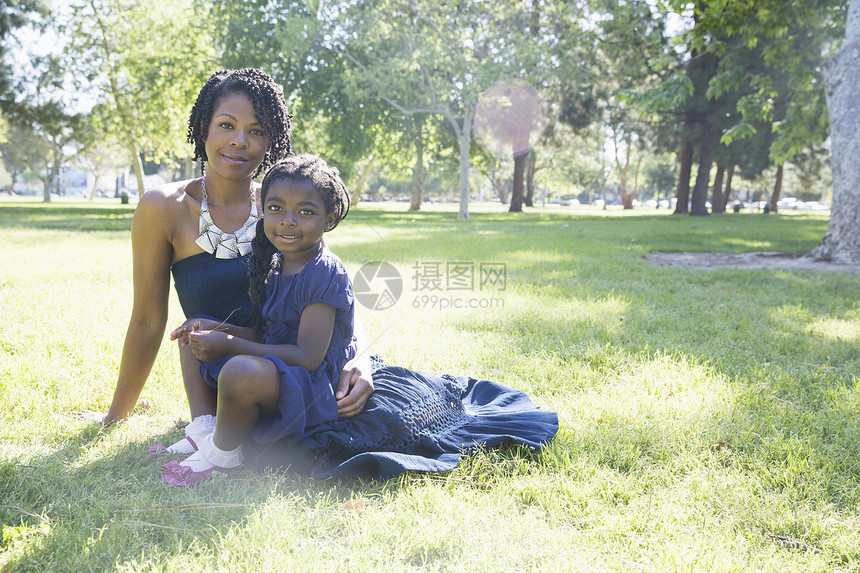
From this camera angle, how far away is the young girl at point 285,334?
7.14 ft

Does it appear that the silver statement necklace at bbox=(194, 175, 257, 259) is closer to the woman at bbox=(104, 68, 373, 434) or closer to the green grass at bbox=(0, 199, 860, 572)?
the woman at bbox=(104, 68, 373, 434)

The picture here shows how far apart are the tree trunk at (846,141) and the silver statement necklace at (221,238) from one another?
9.11 metres

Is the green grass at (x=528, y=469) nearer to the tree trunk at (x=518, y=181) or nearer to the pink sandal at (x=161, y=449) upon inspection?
the pink sandal at (x=161, y=449)

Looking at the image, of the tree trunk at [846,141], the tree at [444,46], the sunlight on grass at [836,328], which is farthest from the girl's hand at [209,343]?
the tree at [444,46]

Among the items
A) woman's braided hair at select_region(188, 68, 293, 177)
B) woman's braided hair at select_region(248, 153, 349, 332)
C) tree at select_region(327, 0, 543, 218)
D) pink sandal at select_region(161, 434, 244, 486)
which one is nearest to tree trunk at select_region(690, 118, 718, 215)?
tree at select_region(327, 0, 543, 218)

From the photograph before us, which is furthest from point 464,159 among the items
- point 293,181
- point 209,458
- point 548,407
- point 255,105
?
point 209,458

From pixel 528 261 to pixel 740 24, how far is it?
5.37 metres

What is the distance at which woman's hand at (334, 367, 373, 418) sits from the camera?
8.01 ft

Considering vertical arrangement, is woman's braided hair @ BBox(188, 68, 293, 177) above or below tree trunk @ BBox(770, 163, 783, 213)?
below

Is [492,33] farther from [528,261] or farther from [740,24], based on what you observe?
[528,261]

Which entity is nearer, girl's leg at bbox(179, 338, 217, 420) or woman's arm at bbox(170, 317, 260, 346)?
woman's arm at bbox(170, 317, 260, 346)

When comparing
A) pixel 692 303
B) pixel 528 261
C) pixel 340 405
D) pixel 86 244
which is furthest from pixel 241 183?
pixel 86 244

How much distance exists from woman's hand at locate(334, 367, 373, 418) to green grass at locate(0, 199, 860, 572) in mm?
301

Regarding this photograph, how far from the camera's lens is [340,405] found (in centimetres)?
244
